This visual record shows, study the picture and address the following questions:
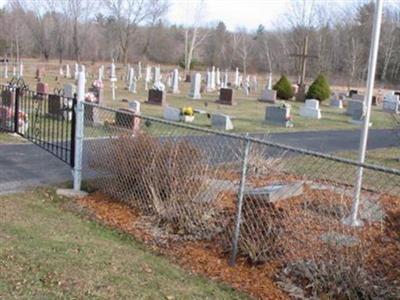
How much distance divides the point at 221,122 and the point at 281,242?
11.9 meters

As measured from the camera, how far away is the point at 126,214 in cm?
644

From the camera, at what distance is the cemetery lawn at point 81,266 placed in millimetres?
4098

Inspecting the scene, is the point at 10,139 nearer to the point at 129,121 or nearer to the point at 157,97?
A: the point at 129,121

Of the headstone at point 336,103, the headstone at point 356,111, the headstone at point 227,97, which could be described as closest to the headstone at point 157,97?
the headstone at point 227,97

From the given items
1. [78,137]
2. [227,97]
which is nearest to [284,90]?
[227,97]

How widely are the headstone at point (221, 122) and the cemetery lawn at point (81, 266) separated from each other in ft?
36.1

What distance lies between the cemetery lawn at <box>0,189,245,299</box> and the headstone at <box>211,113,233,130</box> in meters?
11.0

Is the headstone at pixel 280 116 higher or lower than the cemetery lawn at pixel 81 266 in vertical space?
higher

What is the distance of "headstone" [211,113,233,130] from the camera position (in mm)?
16703

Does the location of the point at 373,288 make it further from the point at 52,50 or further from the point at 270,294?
the point at 52,50

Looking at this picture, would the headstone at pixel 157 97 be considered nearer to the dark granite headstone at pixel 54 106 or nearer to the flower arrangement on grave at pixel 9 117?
the dark granite headstone at pixel 54 106

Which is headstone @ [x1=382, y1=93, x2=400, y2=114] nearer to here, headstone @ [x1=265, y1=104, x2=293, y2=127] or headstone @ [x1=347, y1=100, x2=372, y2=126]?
headstone @ [x1=347, y1=100, x2=372, y2=126]

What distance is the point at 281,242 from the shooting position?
16.6 ft

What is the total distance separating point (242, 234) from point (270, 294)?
938 millimetres
